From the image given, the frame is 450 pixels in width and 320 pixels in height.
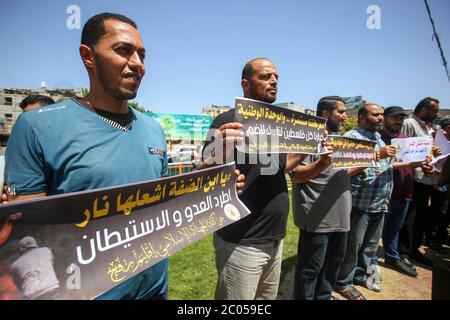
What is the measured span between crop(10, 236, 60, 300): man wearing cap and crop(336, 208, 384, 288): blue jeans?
11.6ft

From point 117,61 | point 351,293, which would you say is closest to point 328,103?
point 351,293

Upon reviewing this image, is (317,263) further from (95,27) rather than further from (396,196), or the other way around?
(95,27)

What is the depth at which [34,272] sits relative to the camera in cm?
100

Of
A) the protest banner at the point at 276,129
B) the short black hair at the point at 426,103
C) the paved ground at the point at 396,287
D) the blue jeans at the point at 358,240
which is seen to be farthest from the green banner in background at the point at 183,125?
the protest banner at the point at 276,129

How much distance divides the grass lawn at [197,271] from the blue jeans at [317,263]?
3.14 feet

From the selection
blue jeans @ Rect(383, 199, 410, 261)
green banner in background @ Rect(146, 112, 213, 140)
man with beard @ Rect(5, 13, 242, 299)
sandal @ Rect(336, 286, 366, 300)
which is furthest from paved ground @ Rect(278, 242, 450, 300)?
green banner in background @ Rect(146, 112, 213, 140)

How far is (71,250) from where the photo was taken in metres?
1.11

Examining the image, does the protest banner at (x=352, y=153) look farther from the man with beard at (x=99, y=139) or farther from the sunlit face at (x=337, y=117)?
the man with beard at (x=99, y=139)

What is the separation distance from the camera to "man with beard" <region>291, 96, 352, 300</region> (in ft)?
9.21

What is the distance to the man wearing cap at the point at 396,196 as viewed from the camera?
12.9ft

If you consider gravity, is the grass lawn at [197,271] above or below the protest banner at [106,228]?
below
